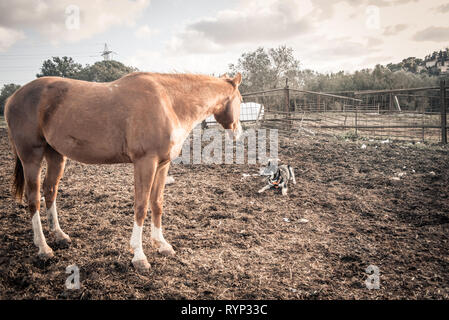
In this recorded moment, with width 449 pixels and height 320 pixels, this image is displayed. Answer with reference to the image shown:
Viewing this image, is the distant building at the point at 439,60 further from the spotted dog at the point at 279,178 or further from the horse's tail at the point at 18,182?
the horse's tail at the point at 18,182

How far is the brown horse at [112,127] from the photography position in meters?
3.03

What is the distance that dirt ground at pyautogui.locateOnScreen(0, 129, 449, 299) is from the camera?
265 cm

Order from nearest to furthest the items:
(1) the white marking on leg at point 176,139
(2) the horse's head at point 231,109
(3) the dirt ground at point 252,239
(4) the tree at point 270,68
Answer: (3) the dirt ground at point 252,239
(1) the white marking on leg at point 176,139
(2) the horse's head at point 231,109
(4) the tree at point 270,68

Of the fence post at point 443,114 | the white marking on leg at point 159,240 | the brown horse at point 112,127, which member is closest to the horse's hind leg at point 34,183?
the brown horse at point 112,127

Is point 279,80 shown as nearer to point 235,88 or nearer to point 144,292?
point 235,88

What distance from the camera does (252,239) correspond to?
3.66 metres

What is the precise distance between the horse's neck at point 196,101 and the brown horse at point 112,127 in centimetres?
1

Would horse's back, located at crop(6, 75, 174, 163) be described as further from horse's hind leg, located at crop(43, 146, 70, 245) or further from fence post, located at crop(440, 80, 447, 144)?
fence post, located at crop(440, 80, 447, 144)

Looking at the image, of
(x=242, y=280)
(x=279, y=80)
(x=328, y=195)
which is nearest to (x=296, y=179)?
(x=328, y=195)

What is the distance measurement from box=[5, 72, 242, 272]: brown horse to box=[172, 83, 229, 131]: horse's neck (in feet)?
0.04

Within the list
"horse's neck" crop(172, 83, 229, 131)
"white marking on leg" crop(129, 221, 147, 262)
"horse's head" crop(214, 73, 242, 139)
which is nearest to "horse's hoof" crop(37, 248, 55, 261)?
"white marking on leg" crop(129, 221, 147, 262)

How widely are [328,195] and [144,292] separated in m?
3.93

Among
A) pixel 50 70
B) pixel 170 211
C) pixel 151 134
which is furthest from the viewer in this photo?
pixel 50 70

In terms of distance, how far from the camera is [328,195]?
521cm
